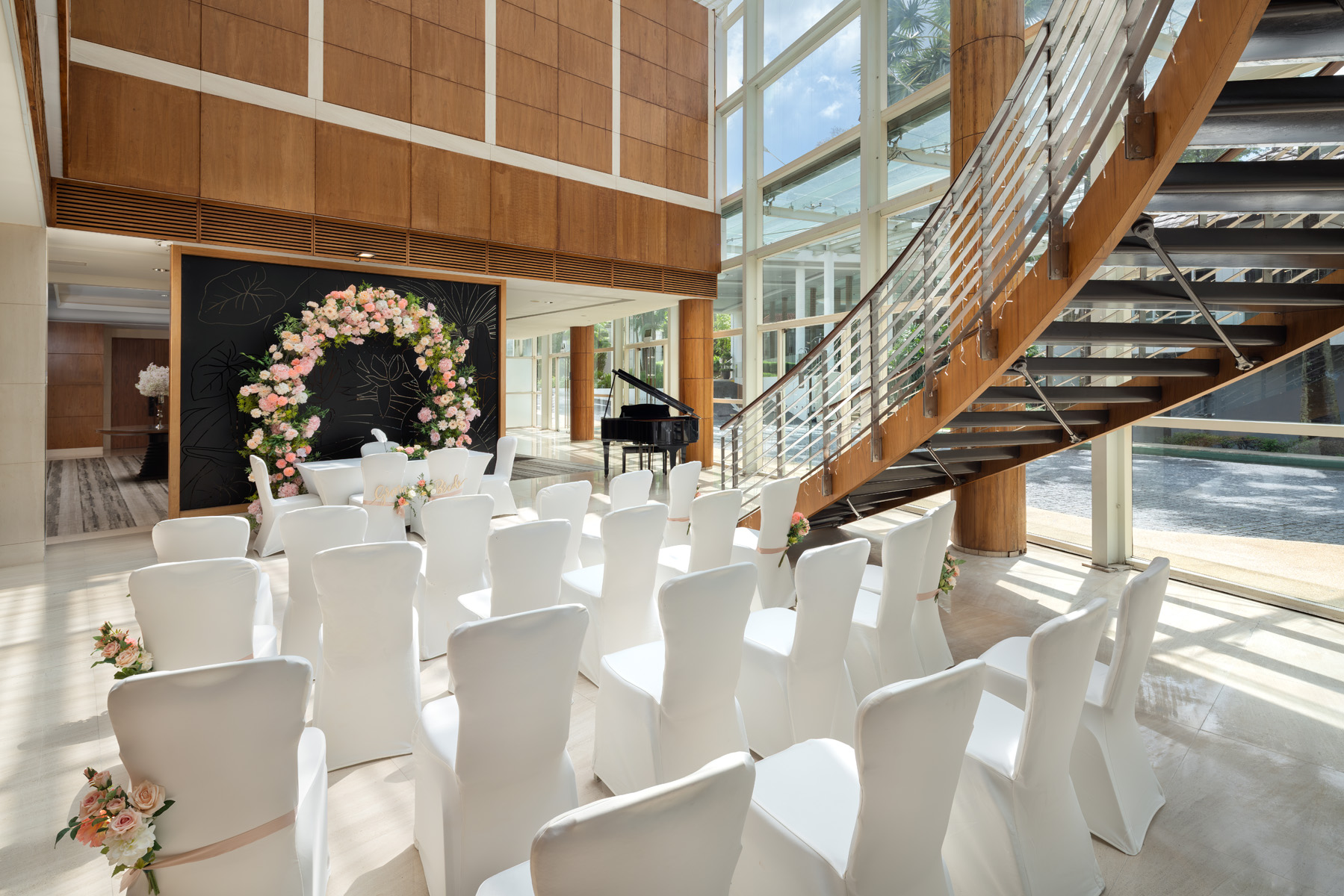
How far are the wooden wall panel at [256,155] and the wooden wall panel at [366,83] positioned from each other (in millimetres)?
547

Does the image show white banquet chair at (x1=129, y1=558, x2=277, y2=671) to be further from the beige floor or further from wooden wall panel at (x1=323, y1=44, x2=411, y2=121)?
wooden wall panel at (x1=323, y1=44, x2=411, y2=121)

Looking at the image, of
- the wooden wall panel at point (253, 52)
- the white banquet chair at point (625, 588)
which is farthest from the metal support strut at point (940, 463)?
the wooden wall panel at point (253, 52)

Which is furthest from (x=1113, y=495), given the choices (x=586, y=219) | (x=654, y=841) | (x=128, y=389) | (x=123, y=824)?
(x=128, y=389)

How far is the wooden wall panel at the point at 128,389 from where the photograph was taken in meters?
15.4

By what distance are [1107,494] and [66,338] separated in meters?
19.6

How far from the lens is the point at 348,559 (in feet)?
8.54

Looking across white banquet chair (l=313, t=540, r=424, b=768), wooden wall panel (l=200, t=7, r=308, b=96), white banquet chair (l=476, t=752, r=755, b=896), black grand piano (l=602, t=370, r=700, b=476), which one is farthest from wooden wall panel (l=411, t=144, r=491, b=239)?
white banquet chair (l=476, t=752, r=755, b=896)

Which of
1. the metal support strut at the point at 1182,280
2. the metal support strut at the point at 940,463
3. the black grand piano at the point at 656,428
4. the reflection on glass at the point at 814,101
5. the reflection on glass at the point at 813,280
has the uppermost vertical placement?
the reflection on glass at the point at 814,101

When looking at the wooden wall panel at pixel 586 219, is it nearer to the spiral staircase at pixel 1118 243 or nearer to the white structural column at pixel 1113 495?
the spiral staircase at pixel 1118 243

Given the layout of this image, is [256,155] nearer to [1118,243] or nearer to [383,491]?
[383,491]

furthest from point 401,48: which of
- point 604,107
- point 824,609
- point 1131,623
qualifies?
point 1131,623

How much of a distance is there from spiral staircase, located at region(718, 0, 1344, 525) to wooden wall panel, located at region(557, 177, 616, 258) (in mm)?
5563

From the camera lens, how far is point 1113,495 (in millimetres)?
5539

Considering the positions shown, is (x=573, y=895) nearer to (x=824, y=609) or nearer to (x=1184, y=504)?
(x=824, y=609)
